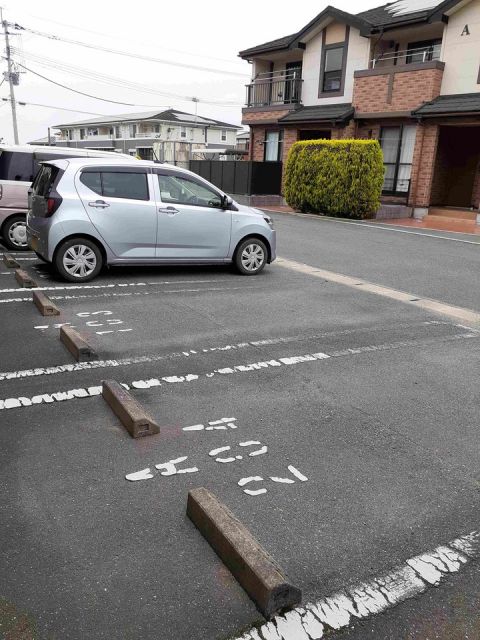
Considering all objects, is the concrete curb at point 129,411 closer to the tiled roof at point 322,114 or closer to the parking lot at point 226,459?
the parking lot at point 226,459

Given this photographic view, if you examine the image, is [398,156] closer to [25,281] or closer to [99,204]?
[99,204]

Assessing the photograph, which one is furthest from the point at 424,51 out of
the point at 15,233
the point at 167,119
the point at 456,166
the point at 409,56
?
the point at 167,119

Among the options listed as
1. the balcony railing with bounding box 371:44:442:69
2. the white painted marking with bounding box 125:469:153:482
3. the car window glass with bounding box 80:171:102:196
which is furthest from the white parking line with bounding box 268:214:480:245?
the white painted marking with bounding box 125:469:153:482

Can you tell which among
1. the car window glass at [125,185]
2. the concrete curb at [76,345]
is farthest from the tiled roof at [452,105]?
the concrete curb at [76,345]

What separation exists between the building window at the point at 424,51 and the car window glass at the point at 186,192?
1595 cm

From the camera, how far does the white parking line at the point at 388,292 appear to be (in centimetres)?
707

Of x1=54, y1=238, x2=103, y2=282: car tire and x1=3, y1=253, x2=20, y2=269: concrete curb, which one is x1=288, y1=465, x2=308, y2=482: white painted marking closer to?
x1=54, y1=238, x2=103, y2=282: car tire

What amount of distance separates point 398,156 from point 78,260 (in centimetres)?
1655

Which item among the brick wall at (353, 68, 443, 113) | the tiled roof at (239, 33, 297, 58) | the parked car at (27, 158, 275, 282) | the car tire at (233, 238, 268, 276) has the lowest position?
the car tire at (233, 238, 268, 276)

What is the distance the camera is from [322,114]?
74.3 ft

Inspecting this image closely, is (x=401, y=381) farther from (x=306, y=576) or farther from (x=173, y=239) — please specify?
(x=173, y=239)

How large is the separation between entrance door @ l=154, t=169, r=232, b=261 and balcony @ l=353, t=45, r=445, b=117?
14022 millimetres

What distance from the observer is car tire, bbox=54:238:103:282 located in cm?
762

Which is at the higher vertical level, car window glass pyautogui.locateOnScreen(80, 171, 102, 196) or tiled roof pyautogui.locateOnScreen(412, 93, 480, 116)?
tiled roof pyautogui.locateOnScreen(412, 93, 480, 116)
